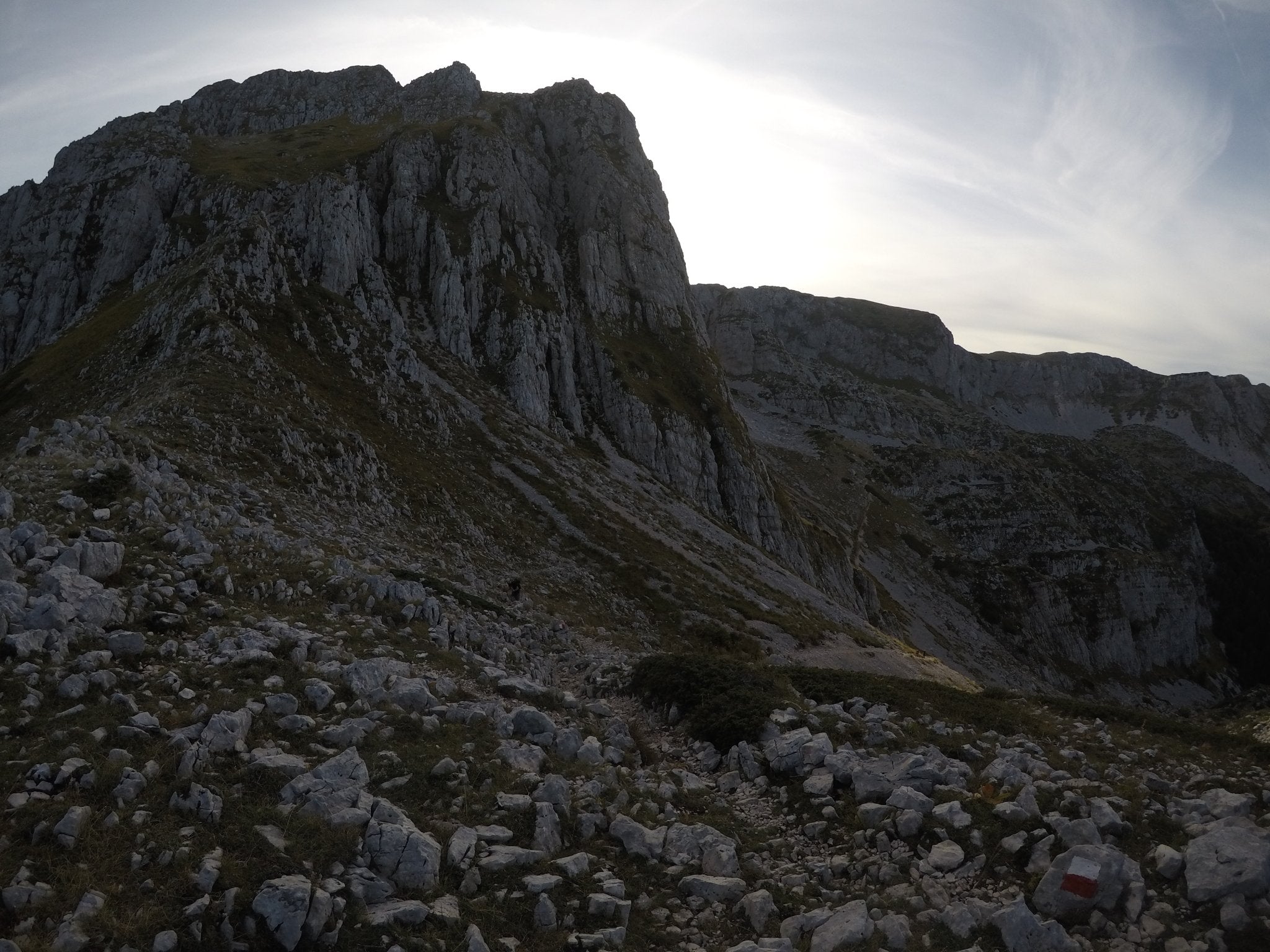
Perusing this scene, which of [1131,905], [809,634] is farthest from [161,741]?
[809,634]

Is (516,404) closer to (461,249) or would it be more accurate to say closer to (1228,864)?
(461,249)

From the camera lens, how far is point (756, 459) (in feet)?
366

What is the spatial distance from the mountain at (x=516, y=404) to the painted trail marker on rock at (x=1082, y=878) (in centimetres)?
2872

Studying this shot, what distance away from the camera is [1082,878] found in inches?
420

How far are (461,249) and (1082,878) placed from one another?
9821 cm

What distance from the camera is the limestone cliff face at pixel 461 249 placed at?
273 feet

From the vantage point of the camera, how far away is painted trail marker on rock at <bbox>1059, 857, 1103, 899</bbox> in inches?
416

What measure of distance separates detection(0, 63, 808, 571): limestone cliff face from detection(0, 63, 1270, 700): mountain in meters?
0.51

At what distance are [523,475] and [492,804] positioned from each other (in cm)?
5251

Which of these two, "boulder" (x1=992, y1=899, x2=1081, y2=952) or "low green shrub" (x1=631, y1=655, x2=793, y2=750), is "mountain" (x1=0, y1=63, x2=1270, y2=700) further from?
"boulder" (x1=992, y1=899, x2=1081, y2=952)

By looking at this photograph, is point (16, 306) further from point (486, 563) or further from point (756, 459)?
point (756, 459)

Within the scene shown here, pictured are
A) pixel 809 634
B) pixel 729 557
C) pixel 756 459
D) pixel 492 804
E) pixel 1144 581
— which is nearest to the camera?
pixel 492 804

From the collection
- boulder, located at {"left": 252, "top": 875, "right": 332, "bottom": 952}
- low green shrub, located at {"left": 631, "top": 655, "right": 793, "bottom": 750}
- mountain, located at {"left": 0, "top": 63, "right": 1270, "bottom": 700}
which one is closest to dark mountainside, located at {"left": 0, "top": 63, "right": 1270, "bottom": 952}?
boulder, located at {"left": 252, "top": 875, "right": 332, "bottom": 952}

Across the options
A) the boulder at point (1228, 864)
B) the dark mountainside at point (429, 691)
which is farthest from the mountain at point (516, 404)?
the boulder at point (1228, 864)
